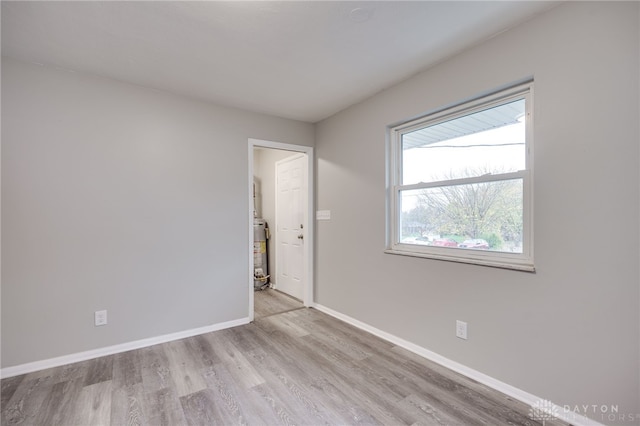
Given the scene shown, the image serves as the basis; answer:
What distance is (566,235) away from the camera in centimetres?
167

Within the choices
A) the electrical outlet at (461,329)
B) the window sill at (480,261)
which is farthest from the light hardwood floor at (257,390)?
the window sill at (480,261)

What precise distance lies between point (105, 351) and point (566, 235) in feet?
11.6

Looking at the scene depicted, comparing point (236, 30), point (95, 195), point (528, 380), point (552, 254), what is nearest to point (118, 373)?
point (95, 195)

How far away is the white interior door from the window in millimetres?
1493

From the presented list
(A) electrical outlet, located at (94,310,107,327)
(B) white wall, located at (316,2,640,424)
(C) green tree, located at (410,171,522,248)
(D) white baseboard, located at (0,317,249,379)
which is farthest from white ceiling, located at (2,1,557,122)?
(D) white baseboard, located at (0,317,249,379)

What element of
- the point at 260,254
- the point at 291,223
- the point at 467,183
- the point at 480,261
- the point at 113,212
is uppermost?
the point at 467,183

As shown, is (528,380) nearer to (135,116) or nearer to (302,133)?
(302,133)

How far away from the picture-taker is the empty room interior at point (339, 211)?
1.63m

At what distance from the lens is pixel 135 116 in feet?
8.71

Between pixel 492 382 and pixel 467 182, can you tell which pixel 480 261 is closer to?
pixel 467 182

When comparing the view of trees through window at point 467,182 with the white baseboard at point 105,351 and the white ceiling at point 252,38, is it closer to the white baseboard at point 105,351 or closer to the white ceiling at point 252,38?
the white ceiling at point 252,38

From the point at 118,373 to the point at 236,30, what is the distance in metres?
2.63

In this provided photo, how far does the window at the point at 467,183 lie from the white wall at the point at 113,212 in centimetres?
173

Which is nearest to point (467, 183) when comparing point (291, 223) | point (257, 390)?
point (257, 390)
